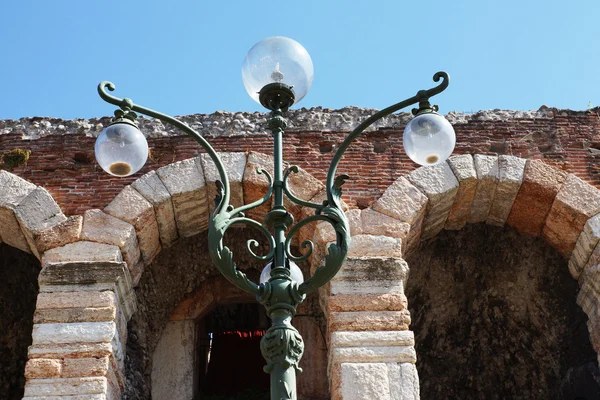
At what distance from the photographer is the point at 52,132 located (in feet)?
31.7

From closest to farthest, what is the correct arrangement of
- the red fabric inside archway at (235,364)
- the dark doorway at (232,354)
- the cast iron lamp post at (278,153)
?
the cast iron lamp post at (278,153) → the dark doorway at (232,354) → the red fabric inside archway at (235,364)

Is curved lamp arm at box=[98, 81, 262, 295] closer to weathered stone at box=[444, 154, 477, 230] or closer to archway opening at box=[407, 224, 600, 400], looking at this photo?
weathered stone at box=[444, 154, 477, 230]

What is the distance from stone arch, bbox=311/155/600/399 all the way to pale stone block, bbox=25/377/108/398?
1.88 m

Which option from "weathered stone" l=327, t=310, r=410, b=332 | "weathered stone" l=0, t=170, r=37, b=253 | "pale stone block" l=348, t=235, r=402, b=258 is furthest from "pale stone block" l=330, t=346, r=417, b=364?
"weathered stone" l=0, t=170, r=37, b=253

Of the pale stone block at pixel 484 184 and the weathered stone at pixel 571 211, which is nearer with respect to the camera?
the weathered stone at pixel 571 211

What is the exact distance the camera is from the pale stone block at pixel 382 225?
27.6ft

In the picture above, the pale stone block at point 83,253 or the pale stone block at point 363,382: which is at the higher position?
the pale stone block at point 83,253

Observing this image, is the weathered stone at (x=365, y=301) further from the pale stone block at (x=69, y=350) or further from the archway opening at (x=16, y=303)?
the archway opening at (x=16, y=303)

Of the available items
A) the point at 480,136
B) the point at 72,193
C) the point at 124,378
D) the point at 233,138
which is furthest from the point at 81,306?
the point at 480,136

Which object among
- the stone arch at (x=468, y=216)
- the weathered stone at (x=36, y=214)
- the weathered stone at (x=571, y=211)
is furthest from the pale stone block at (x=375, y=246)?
the weathered stone at (x=36, y=214)

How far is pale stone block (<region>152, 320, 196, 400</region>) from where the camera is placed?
951cm

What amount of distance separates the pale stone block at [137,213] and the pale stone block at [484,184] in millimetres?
2994

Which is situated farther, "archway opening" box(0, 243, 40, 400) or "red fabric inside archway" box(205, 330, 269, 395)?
"red fabric inside archway" box(205, 330, 269, 395)

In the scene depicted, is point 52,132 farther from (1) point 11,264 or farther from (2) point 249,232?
(2) point 249,232
